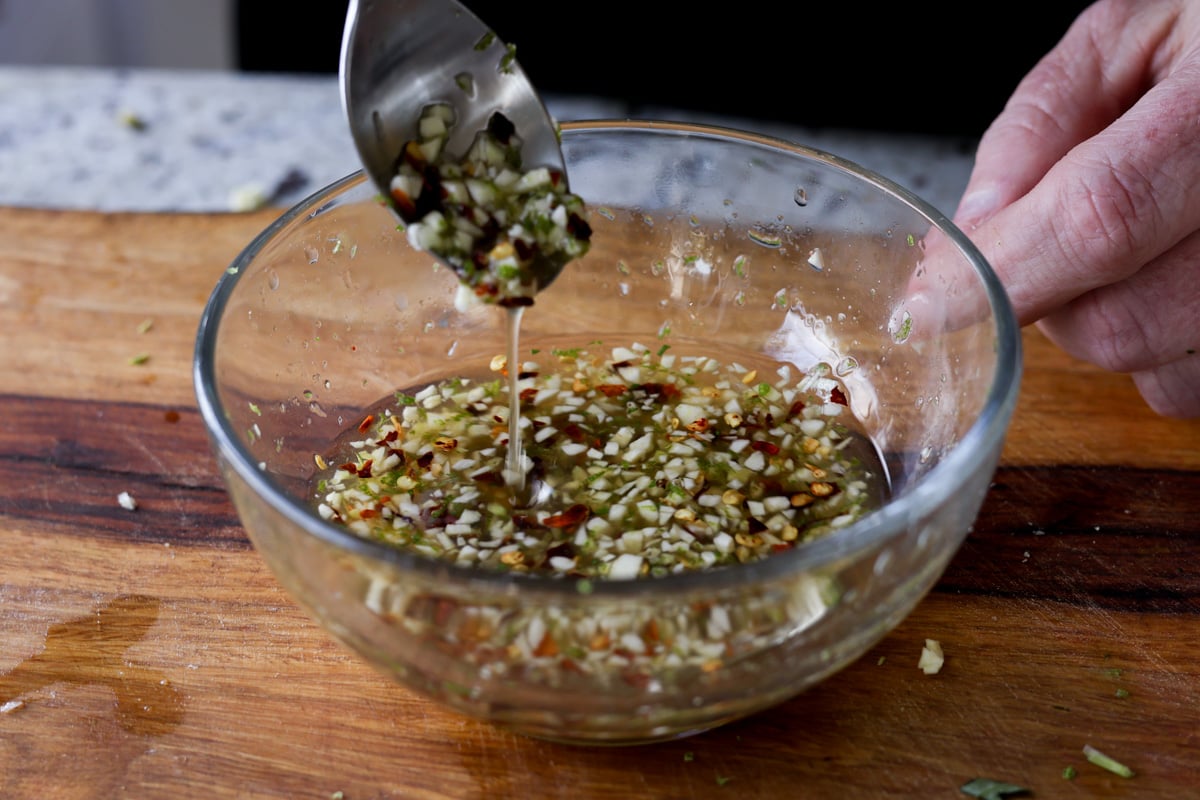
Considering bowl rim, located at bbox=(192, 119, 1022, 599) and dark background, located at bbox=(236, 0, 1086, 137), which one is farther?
dark background, located at bbox=(236, 0, 1086, 137)

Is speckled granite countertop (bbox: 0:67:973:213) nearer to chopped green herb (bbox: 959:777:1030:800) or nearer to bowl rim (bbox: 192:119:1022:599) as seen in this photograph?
bowl rim (bbox: 192:119:1022:599)

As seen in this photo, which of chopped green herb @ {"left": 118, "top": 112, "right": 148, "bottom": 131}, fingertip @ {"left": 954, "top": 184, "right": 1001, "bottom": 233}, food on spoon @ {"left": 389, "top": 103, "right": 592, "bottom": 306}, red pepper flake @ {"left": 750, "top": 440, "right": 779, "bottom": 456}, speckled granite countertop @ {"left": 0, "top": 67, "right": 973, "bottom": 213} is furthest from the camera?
chopped green herb @ {"left": 118, "top": 112, "right": 148, "bottom": 131}

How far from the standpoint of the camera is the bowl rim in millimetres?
988

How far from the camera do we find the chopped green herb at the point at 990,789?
4.01 feet

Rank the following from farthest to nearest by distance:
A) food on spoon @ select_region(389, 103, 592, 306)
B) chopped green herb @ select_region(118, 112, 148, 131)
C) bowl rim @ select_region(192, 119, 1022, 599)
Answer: chopped green herb @ select_region(118, 112, 148, 131) < food on spoon @ select_region(389, 103, 592, 306) < bowl rim @ select_region(192, 119, 1022, 599)

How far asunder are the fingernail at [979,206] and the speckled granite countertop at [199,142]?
93cm

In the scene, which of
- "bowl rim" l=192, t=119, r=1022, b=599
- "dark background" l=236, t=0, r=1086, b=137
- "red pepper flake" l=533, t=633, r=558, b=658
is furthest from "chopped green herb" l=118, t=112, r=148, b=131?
"red pepper flake" l=533, t=633, r=558, b=658

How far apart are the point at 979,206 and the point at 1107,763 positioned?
2.56 ft

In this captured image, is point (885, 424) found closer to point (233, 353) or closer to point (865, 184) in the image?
point (865, 184)

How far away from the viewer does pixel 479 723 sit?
1.31m

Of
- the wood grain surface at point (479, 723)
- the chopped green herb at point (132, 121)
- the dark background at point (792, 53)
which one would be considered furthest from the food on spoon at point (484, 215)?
the chopped green herb at point (132, 121)

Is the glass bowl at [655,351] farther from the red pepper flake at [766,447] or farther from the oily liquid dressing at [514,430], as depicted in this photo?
the oily liquid dressing at [514,430]

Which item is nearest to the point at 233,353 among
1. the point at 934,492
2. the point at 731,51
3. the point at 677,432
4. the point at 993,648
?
the point at 677,432

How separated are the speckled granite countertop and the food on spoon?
1.09 m
